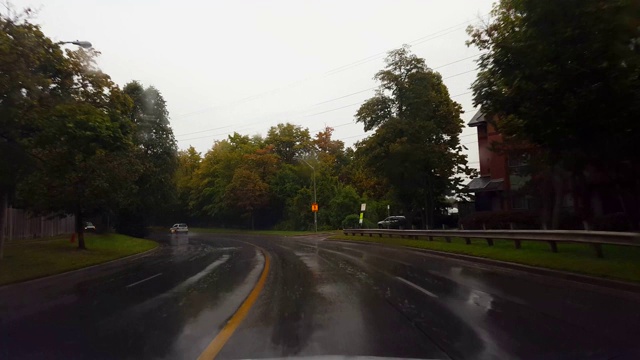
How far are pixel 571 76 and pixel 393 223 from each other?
4042cm

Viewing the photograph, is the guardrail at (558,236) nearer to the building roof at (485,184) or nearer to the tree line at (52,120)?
the building roof at (485,184)

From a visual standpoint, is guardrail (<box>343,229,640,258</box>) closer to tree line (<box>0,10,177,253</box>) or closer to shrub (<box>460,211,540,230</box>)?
shrub (<box>460,211,540,230</box>)

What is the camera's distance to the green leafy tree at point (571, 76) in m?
10.8

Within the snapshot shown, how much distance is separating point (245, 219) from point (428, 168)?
41322 millimetres

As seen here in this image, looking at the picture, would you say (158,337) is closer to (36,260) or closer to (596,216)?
(36,260)

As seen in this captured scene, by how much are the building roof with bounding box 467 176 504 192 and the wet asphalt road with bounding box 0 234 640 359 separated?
71.2 ft

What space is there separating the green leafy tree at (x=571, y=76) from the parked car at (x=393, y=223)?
35974 mm

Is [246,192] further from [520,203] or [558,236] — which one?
[558,236]

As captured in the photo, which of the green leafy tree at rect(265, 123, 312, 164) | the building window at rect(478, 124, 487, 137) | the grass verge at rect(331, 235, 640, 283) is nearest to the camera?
the grass verge at rect(331, 235, 640, 283)

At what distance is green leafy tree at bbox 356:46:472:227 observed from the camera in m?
36.4

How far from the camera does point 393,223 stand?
52000 millimetres

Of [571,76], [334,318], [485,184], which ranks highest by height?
[571,76]

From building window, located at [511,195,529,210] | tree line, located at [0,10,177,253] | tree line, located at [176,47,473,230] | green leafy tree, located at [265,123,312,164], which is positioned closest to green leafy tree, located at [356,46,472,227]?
tree line, located at [176,47,473,230]

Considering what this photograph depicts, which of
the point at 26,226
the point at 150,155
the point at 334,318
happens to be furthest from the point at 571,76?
the point at 150,155
